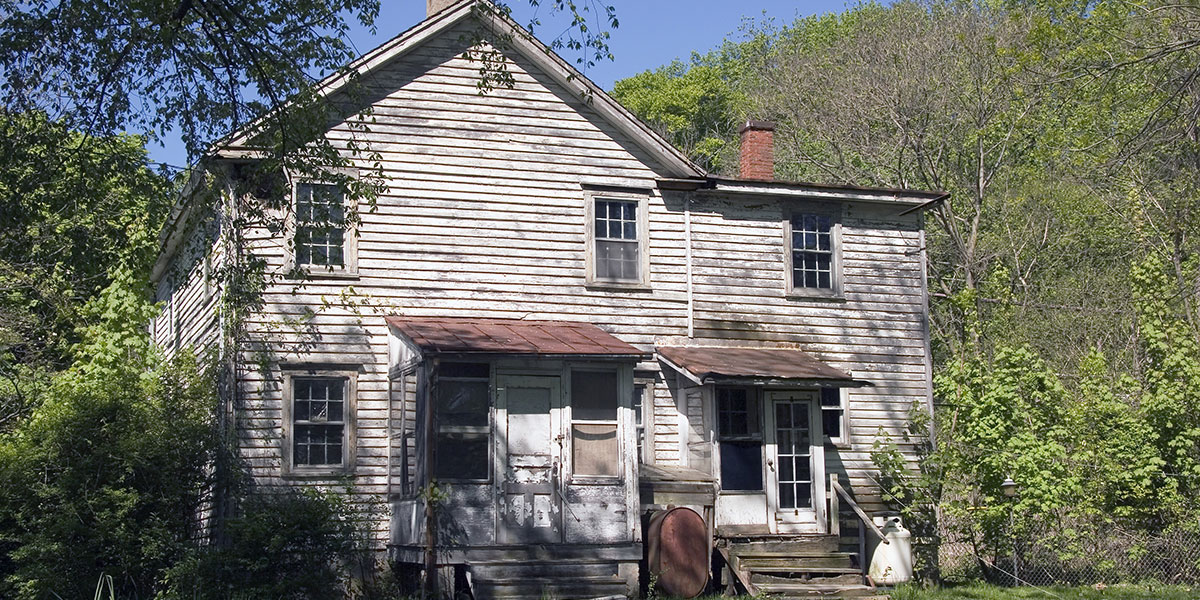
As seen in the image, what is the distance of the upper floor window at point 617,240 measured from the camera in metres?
20.3

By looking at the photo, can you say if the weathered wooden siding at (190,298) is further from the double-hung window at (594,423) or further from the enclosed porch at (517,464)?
the double-hung window at (594,423)

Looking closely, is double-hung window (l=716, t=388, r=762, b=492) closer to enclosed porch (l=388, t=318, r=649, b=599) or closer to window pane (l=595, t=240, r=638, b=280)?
enclosed porch (l=388, t=318, r=649, b=599)

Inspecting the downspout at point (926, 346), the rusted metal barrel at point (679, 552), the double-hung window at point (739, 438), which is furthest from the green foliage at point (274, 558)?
the downspout at point (926, 346)

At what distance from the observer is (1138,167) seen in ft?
99.7

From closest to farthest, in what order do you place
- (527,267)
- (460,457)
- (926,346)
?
(460,457)
(527,267)
(926,346)

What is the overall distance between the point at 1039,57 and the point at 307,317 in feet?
34.0

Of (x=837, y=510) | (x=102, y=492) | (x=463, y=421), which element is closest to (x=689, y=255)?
(x=837, y=510)

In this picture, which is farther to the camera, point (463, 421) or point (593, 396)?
point (593, 396)

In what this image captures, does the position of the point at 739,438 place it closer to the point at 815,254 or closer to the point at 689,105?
the point at 815,254

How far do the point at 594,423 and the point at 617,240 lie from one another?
3842 mm

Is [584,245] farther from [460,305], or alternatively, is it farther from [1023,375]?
[1023,375]

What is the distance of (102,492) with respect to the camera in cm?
1571

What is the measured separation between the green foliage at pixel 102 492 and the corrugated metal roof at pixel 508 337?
3149 mm

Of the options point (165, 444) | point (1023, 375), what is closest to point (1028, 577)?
point (1023, 375)
